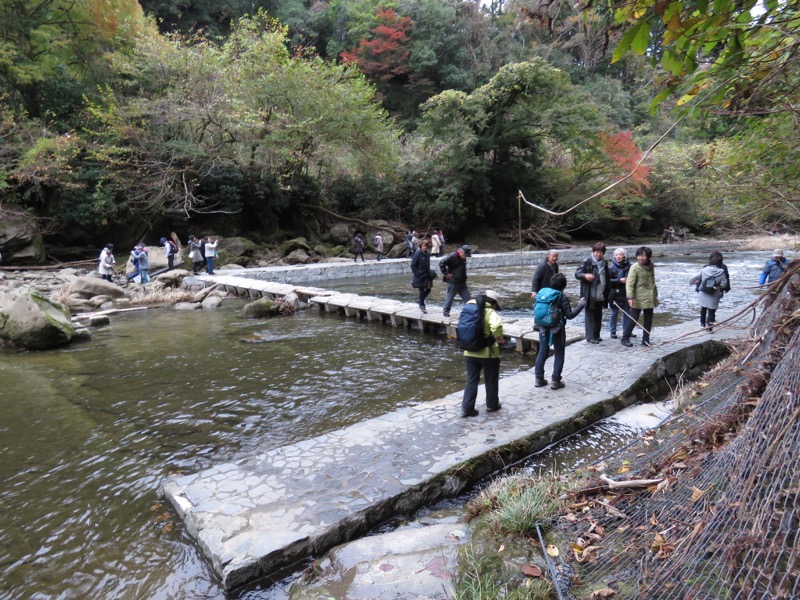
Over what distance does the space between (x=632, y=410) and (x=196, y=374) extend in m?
6.38

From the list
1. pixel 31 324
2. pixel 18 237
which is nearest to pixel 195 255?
pixel 18 237

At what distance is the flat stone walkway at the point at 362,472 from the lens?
3.20 m

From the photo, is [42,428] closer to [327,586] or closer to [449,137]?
[327,586]

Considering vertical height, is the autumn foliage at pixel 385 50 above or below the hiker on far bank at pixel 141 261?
above

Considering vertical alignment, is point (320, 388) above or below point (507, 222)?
below

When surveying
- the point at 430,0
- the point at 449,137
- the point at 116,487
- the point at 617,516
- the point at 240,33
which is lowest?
the point at 116,487

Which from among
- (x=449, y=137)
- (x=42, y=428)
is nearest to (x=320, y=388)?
(x=42, y=428)

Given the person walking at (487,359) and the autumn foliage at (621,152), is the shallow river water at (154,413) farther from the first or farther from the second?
the autumn foliage at (621,152)

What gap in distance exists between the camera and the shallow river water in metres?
3.35

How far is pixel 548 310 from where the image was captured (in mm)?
5680

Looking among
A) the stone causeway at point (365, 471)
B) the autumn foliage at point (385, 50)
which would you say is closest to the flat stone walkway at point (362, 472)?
the stone causeway at point (365, 471)

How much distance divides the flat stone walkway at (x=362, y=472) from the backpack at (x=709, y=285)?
2.63m

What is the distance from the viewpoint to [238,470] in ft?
13.4

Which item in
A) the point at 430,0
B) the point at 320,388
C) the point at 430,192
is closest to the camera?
the point at 320,388
